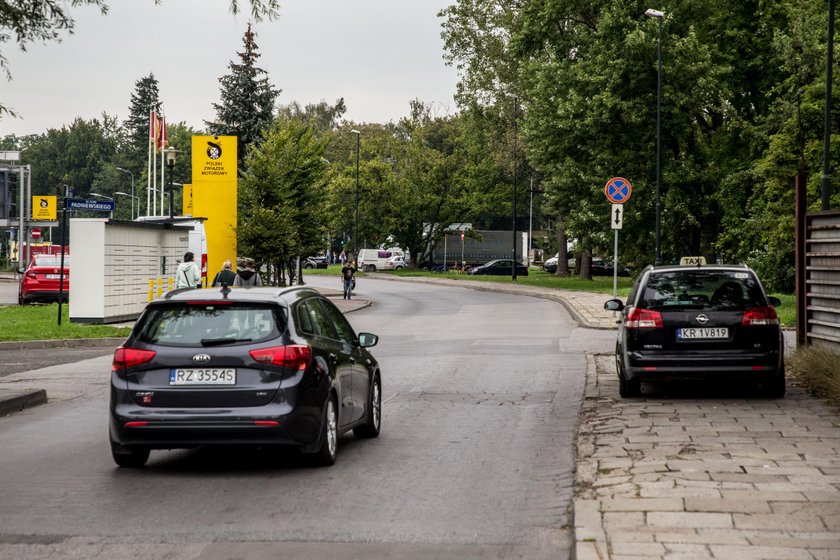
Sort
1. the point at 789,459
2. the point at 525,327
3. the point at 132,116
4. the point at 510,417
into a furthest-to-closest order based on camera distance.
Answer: the point at 132,116 → the point at 525,327 → the point at 510,417 → the point at 789,459

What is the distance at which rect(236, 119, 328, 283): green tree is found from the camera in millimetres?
36594

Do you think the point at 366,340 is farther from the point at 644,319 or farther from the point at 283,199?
the point at 283,199

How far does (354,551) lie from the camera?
6.23 meters

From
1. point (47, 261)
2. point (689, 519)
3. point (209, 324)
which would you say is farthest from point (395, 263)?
point (689, 519)

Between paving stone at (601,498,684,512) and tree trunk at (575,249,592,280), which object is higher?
tree trunk at (575,249,592,280)

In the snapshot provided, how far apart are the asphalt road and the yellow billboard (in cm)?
2197

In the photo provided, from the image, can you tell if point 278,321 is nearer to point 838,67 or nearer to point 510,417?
point 510,417

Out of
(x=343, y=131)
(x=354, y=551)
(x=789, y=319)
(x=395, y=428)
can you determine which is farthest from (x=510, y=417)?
(x=343, y=131)

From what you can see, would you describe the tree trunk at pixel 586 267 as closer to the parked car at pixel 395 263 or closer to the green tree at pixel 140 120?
the parked car at pixel 395 263

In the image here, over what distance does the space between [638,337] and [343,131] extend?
89.7 metres

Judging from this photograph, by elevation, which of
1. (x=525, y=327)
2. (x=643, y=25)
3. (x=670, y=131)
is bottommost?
(x=525, y=327)

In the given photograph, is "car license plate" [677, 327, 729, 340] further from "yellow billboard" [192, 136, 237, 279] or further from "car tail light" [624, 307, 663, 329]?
"yellow billboard" [192, 136, 237, 279]

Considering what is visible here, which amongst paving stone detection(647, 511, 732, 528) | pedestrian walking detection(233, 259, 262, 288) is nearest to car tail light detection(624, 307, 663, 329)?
paving stone detection(647, 511, 732, 528)

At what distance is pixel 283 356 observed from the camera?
8.58 meters
